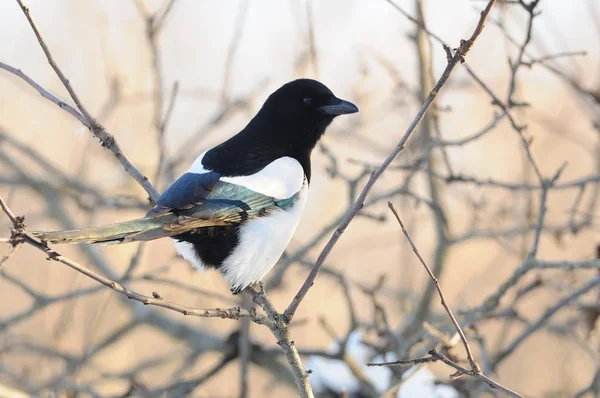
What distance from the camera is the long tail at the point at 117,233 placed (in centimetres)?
168

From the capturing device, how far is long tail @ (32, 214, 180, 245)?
1679mm

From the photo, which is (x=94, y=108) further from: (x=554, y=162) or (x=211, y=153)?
(x=554, y=162)

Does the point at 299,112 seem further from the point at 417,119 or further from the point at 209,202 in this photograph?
the point at 417,119

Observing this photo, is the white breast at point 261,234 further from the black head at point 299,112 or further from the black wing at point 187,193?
the black head at point 299,112

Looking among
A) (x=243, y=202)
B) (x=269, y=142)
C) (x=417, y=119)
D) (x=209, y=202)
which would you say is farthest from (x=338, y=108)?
(x=417, y=119)

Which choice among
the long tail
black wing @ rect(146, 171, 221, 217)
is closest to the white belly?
black wing @ rect(146, 171, 221, 217)

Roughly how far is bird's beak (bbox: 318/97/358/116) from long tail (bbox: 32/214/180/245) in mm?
1056

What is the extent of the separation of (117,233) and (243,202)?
70cm

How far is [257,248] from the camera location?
2.61 metres

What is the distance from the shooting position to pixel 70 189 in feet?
14.3

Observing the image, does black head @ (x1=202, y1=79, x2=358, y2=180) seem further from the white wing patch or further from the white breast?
the white breast

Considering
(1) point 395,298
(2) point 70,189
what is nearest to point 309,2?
(2) point 70,189

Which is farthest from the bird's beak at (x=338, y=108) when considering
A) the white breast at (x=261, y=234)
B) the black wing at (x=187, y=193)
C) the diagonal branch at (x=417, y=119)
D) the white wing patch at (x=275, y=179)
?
the diagonal branch at (x=417, y=119)

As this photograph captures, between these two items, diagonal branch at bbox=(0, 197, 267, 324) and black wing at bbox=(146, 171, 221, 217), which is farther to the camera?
black wing at bbox=(146, 171, 221, 217)
